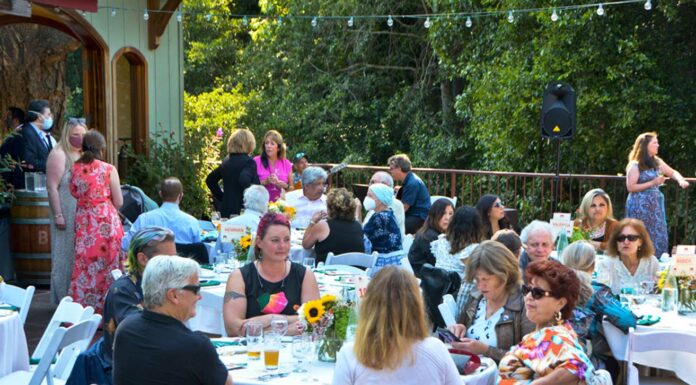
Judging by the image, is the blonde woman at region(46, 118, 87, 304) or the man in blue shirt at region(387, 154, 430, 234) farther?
the man in blue shirt at region(387, 154, 430, 234)

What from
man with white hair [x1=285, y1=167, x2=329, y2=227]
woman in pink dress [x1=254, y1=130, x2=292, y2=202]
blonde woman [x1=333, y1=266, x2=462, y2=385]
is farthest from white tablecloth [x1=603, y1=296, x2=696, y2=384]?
woman in pink dress [x1=254, y1=130, x2=292, y2=202]

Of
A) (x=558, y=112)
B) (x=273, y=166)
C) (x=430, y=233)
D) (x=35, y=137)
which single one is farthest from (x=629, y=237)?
(x=558, y=112)

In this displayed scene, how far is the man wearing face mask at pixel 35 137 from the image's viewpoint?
9.12 m

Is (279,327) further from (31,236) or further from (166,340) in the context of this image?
(31,236)

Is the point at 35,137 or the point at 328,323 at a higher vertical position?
the point at 35,137

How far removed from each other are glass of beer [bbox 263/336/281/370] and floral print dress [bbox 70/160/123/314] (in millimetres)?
4013

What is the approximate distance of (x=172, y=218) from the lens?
7.25 m

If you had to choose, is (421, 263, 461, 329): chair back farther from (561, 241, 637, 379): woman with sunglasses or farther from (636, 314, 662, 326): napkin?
(636, 314, 662, 326): napkin

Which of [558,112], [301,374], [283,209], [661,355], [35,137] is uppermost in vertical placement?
[558,112]

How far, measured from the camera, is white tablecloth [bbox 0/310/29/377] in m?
4.91

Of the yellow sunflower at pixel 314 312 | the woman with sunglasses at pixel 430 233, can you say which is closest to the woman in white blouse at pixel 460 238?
the woman with sunglasses at pixel 430 233

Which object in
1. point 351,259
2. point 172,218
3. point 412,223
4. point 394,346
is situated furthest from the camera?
point 412,223

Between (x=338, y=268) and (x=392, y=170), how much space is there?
3.50 meters

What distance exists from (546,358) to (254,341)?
1.20 meters
